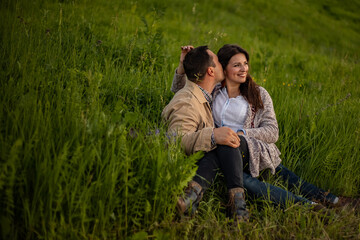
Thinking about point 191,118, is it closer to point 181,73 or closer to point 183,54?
point 181,73

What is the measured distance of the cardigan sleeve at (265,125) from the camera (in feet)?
10.7

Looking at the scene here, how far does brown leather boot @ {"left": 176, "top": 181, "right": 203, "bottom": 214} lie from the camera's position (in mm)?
2353

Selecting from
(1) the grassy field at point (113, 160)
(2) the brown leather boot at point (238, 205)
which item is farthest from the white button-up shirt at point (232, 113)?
(2) the brown leather boot at point (238, 205)

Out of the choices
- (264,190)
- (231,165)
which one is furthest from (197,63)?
(264,190)

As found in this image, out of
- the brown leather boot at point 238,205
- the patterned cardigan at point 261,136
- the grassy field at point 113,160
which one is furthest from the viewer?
the patterned cardigan at point 261,136

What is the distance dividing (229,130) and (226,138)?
10 cm

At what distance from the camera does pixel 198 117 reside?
3.12 m

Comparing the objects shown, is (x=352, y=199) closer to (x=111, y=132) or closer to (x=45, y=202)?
(x=111, y=132)

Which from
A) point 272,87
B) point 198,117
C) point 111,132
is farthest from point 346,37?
point 111,132

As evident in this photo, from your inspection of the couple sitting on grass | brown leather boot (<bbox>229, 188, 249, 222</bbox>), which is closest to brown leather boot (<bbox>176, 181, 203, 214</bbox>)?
the couple sitting on grass

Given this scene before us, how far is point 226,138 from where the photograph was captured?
107 inches

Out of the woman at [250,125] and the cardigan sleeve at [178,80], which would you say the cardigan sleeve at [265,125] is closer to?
the woman at [250,125]

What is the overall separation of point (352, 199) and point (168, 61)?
3403 mm

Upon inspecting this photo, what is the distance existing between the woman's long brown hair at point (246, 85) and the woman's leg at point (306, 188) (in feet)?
2.62
